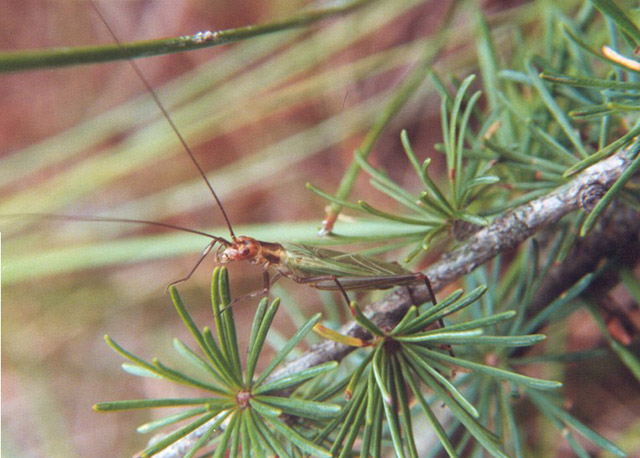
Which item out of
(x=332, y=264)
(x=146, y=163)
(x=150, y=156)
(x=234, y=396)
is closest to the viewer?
(x=234, y=396)

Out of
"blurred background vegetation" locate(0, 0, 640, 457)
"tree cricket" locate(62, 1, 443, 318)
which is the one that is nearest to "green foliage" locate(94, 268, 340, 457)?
"tree cricket" locate(62, 1, 443, 318)

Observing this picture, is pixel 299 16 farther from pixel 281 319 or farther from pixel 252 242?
pixel 281 319

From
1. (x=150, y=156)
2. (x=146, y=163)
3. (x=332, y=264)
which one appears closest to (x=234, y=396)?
(x=332, y=264)

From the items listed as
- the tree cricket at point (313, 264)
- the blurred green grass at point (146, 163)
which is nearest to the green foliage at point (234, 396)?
the tree cricket at point (313, 264)

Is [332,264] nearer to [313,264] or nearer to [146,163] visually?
[313,264]

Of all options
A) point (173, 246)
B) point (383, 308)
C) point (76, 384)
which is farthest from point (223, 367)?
point (76, 384)

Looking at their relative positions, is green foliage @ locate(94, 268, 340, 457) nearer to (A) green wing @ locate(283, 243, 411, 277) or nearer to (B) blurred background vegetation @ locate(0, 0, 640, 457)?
(A) green wing @ locate(283, 243, 411, 277)

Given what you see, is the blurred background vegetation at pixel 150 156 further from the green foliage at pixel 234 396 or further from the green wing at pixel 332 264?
the green foliage at pixel 234 396
